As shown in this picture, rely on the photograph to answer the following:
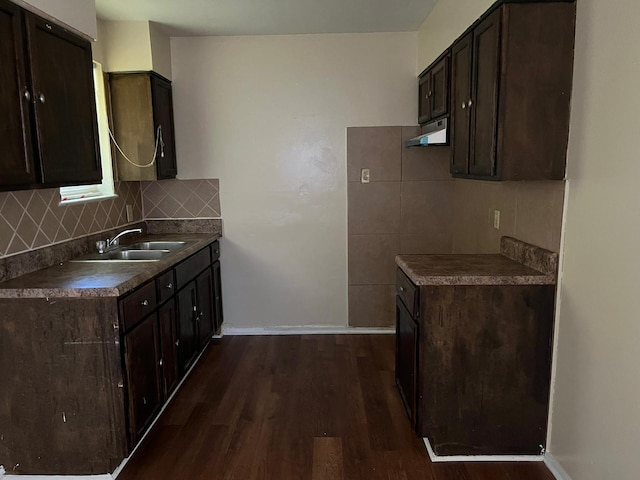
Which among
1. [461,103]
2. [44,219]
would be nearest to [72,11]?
[44,219]

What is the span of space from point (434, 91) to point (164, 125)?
202 centimetres

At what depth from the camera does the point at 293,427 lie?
2617 mm

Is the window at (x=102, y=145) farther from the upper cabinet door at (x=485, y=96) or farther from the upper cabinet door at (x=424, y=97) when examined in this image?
the upper cabinet door at (x=485, y=96)

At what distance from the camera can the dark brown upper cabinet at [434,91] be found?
2904 mm

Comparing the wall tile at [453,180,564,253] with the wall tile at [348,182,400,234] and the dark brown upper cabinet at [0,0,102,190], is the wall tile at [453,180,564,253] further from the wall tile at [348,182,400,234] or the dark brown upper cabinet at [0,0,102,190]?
the dark brown upper cabinet at [0,0,102,190]

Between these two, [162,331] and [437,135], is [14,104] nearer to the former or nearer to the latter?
[162,331]

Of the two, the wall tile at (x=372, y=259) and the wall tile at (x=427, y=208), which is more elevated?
the wall tile at (x=427, y=208)

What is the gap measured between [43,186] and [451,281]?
6.25 ft

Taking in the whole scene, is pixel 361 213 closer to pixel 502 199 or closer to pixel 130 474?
pixel 502 199

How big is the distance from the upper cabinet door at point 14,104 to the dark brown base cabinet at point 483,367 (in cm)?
182

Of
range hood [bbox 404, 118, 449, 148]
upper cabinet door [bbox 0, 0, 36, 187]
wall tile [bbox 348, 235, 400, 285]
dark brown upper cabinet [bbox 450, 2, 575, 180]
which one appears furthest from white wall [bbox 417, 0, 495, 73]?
upper cabinet door [bbox 0, 0, 36, 187]

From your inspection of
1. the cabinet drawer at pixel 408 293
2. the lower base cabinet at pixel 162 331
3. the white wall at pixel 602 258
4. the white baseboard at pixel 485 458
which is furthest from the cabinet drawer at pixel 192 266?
the white wall at pixel 602 258

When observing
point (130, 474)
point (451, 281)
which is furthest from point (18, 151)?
point (451, 281)

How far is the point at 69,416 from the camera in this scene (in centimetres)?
216
